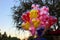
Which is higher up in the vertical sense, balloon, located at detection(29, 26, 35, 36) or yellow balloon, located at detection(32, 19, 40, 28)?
yellow balloon, located at detection(32, 19, 40, 28)

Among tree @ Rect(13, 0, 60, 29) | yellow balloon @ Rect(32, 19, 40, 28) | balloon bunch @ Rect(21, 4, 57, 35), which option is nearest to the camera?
balloon bunch @ Rect(21, 4, 57, 35)

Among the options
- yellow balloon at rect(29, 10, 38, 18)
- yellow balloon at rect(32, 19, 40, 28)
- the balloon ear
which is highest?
yellow balloon at rect(29, 10, 38, 18)

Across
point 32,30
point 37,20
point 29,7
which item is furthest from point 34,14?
point 29,7

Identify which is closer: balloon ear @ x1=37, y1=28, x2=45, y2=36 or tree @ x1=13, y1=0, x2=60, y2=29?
balloon ear @ x1=37, y1=28, x2=45, y2=36

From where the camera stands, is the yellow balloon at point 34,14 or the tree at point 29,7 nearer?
the yellow balloon at point 34,14

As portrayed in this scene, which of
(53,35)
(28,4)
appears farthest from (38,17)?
(28,4)

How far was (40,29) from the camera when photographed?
8953mm

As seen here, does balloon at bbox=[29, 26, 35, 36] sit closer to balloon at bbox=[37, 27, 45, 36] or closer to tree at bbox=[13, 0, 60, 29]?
balloon at bbox=[37, 27, 45, 36]

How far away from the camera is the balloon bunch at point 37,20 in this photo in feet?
28.9

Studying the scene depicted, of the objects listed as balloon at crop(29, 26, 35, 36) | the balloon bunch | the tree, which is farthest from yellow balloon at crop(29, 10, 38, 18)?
the tree

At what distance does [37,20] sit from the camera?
8.93 meters

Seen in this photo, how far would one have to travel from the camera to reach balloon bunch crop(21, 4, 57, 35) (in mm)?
8805

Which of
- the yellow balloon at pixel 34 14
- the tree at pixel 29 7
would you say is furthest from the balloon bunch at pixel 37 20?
the tree at pixel 29 7

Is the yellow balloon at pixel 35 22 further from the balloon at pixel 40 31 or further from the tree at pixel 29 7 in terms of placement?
the tree at pixel 29 7
